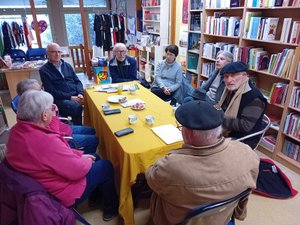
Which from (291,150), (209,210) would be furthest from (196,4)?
(209,210)

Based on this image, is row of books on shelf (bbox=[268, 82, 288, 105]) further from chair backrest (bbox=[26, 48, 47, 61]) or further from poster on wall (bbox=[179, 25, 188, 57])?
chair backrest (bbox=[26, 48, 47, 61])

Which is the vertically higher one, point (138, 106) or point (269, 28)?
point (269, 28)

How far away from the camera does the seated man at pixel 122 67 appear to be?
3.34 metres

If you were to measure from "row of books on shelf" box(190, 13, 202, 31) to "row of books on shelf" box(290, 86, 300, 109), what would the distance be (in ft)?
6.16

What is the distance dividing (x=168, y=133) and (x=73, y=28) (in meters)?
5.99

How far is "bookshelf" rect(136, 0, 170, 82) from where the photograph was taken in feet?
14.6

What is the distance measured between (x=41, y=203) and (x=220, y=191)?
87 centimetres

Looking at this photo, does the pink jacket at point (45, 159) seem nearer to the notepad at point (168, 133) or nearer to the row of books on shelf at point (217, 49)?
the notepad at point (168, 133)

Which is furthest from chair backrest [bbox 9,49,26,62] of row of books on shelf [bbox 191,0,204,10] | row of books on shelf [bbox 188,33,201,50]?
row of books on shelf [bbox 191,0,204,10]

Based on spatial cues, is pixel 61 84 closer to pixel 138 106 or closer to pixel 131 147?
pixel 138 106

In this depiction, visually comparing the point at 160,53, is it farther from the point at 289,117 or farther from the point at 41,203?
the point at 41,203

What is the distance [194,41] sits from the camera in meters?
3.87

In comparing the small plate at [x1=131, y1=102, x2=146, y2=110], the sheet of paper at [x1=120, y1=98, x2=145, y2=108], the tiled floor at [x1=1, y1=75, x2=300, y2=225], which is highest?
the small plate at [x1=131, y1=102, x2=146, y2=110]

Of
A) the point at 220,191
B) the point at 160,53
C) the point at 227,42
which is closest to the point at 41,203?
the point at 220,191
